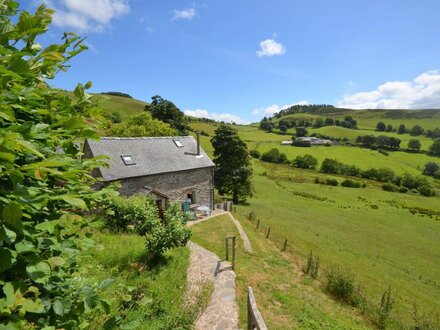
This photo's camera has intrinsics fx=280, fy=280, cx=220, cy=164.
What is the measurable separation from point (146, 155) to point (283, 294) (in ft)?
58.4

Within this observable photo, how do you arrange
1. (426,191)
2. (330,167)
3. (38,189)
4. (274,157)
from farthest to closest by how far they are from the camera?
1. (274,157)
2. (330,167)
3. (426,191)
4. (38,189)

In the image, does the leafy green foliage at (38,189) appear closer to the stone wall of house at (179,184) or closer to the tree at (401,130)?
the stone wall of house at (179,184)

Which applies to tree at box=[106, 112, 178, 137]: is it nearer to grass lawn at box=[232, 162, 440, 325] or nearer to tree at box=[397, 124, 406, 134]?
grass lawn at box=[232, 162, 440, 325]

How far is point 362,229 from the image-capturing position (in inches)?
1458

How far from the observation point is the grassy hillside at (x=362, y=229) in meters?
20.7

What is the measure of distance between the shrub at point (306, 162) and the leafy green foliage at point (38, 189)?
8573 centimetres

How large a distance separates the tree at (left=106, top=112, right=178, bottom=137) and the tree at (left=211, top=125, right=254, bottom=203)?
30.1 feet

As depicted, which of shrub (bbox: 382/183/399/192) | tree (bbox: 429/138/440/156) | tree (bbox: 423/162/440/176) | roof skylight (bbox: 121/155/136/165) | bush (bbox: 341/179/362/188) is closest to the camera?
roof skylight (bbox: 121/155/136/165)

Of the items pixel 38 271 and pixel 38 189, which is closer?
pixel 38 271

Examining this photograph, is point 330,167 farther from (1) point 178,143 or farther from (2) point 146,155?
(2) point 146,155

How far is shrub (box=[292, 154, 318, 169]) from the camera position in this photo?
276 feet

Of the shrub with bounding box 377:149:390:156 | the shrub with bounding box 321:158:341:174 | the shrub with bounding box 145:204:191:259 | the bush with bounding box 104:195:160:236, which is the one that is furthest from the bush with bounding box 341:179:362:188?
the shrub with bounding box 145:204:191:259

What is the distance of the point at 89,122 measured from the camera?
304 cm

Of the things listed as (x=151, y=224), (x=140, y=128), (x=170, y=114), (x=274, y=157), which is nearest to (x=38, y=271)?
(x=151, y=224)
